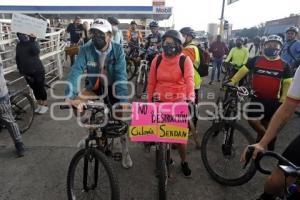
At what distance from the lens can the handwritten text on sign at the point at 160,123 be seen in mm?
3043

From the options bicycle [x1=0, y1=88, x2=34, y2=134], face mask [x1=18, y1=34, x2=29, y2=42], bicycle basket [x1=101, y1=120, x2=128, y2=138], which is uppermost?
face mask [x1=18, y1=34, x2=29, y2=42]

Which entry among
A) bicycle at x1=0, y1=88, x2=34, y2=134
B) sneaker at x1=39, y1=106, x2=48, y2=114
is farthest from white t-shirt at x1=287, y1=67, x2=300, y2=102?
sneaker at x1=39, y1=106, x2=48, y2=114

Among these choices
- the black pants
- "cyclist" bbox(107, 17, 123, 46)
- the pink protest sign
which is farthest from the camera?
"cyclist" bbox(107, 17, 123, 46)

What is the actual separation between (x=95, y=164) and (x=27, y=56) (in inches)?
156

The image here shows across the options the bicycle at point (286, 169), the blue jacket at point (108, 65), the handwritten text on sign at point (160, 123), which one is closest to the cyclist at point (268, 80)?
the handwritten text on sign at point (160, 123)

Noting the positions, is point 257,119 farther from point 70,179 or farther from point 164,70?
point 70,179

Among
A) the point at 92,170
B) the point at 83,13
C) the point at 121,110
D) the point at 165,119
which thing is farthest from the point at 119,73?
the point at 83,13

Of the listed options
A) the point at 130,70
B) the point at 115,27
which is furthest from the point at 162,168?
the point at 130,70

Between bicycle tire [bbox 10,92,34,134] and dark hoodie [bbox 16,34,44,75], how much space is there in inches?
28.8

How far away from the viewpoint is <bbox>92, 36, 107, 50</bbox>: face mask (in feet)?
11.4

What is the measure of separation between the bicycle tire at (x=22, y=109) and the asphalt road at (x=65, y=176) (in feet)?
0.65

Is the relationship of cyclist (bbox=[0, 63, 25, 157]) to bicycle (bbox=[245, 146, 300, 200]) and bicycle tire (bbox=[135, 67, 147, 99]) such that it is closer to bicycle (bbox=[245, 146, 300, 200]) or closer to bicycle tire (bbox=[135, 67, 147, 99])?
bicycle (bbox=[245, 146, 300, 200])

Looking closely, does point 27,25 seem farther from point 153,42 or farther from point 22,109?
point 153,42

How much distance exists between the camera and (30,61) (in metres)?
6.00
